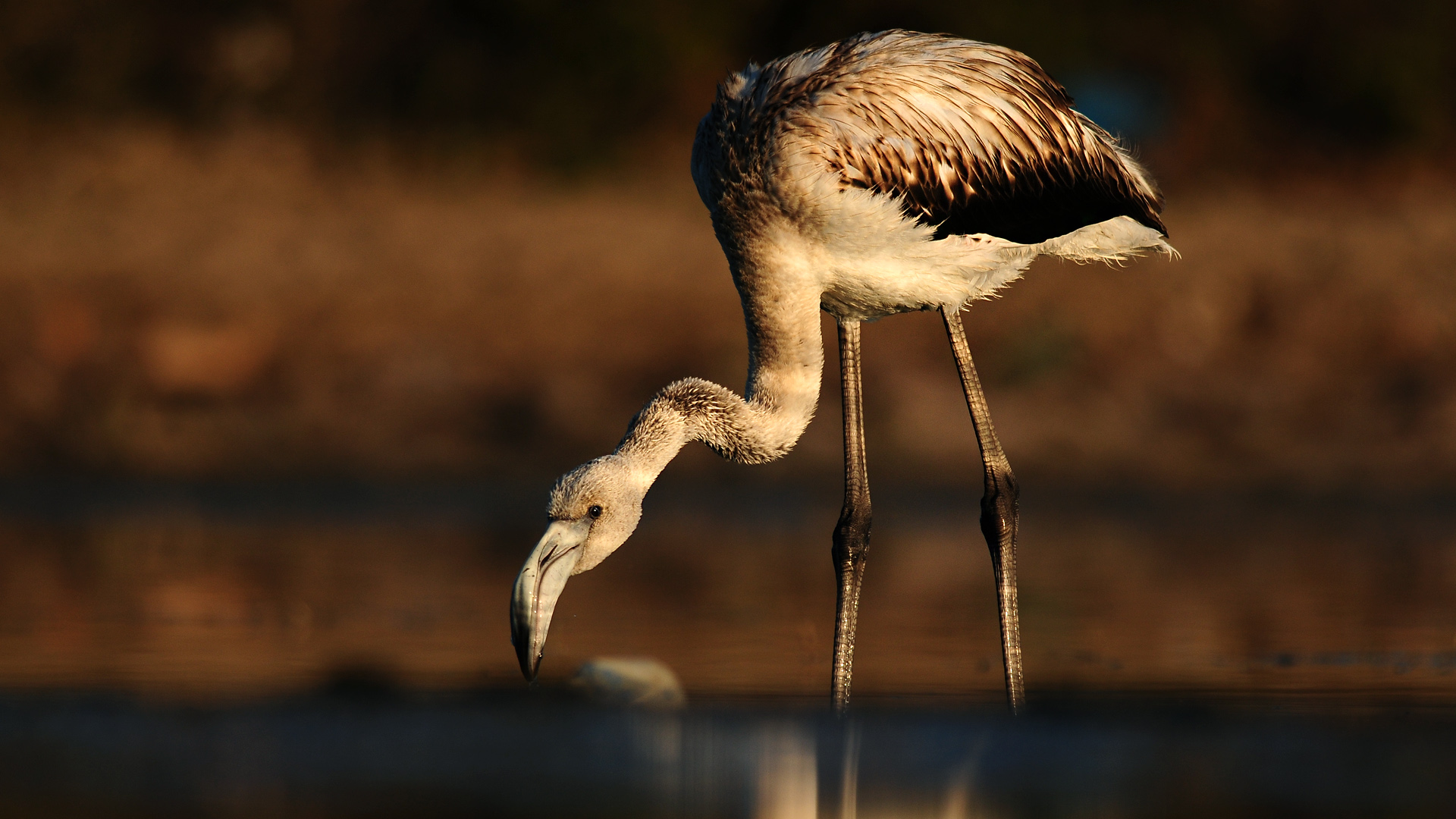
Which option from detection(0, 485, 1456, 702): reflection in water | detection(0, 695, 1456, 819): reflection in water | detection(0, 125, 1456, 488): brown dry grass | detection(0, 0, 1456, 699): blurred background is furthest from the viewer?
detection(0, 125, 1456, 488): brown dry grass

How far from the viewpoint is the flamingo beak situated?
19.1ft

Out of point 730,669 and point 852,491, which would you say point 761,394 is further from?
point 730,669

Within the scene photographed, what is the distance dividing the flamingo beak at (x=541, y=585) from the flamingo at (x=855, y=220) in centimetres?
4

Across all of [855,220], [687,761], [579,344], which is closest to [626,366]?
[579,344]

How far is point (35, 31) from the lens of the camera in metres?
19.6

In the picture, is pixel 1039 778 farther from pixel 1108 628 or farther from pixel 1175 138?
pixel 1175 138

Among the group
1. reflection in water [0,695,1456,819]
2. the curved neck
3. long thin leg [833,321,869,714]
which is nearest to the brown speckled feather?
the curved neck

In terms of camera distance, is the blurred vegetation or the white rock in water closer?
the white rock in water

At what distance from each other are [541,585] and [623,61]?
47.0ft

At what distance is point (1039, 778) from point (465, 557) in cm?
611

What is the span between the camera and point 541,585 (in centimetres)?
589

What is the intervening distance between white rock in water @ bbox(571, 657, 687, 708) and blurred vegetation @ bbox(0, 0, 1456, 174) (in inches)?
503

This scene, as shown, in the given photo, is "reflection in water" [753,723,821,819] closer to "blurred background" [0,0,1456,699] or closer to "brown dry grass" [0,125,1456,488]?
"blurred background" [0,0,1456,699]

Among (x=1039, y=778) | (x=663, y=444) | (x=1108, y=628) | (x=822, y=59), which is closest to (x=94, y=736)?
(x=663, y=444)
